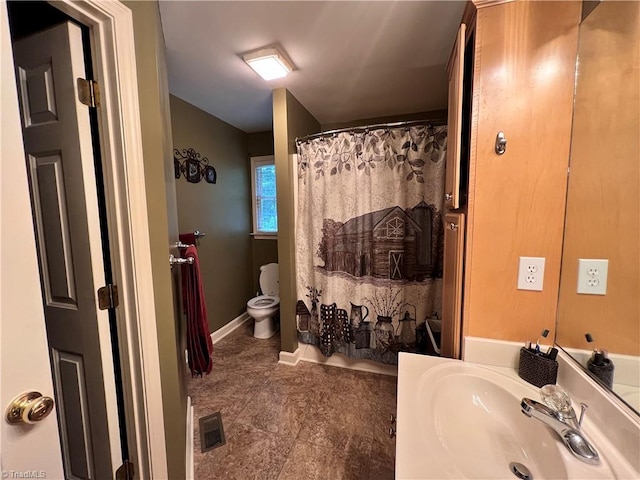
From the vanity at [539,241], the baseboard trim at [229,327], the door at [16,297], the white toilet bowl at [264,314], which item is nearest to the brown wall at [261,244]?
the baseboard trim at [229,327]

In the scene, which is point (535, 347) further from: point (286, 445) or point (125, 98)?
point (125, 98)

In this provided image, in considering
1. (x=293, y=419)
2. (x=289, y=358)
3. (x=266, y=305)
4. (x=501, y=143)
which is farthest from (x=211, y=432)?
(x=501, y=143)

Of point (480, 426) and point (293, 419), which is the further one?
point (293, 419)

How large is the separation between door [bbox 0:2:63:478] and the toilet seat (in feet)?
7.21

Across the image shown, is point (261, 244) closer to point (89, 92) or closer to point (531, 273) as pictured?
point (89, 92)

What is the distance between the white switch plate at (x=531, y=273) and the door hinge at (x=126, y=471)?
1.78 meters

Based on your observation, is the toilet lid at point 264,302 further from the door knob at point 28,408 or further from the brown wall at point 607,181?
the brown wall at point 607,181

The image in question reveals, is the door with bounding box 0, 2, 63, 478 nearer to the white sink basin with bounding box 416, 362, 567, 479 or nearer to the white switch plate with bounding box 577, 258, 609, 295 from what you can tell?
the white sink basin with bounding box 416, 362, 567, 479

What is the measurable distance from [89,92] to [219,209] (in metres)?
1.95

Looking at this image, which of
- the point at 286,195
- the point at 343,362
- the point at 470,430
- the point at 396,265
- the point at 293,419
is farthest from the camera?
the point at 343,362

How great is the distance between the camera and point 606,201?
0.85m

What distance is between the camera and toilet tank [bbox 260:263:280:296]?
3.18 m

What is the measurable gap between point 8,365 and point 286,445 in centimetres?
150

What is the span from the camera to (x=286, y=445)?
5.18ft
